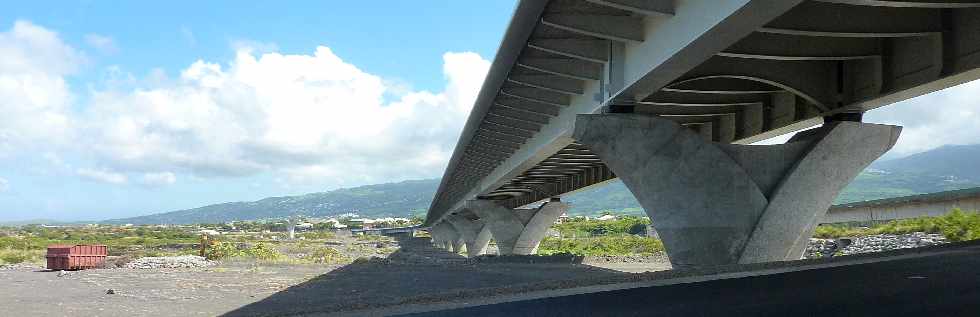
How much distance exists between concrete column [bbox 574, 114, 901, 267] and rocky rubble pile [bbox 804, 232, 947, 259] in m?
26.4

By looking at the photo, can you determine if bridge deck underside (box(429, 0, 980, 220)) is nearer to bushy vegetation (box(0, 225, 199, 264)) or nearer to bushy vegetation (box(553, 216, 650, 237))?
bushy vegetation (box(0, 225, 199, 264))

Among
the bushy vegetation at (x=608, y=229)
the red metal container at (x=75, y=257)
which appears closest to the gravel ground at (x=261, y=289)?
the red metal container at (x=75, y=257)

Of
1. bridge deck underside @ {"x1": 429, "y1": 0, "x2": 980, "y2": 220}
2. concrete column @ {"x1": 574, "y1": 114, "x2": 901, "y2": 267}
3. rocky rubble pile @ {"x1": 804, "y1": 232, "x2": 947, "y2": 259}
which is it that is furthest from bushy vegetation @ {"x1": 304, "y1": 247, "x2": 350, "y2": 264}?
concrete column @ {"x1": 574, "y1": 114, "x2": 901, "y2": 267}

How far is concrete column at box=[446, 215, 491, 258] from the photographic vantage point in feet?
280

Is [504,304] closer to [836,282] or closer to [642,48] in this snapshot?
[836,282]

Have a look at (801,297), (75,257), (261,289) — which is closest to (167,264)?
(75,257)

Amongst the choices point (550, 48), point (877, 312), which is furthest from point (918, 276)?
point (550, 48)

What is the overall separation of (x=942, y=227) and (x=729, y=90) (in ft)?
109

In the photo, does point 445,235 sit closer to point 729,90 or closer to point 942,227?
point 942,227

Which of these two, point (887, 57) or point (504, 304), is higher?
point (887, 57)

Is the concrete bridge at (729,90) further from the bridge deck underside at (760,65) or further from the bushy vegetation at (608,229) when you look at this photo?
the bushy vegetation at (608,229)

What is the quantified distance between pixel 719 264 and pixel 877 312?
9.02 metres

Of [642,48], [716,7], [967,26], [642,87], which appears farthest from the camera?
[642,87]

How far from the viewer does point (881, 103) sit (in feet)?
58.4
